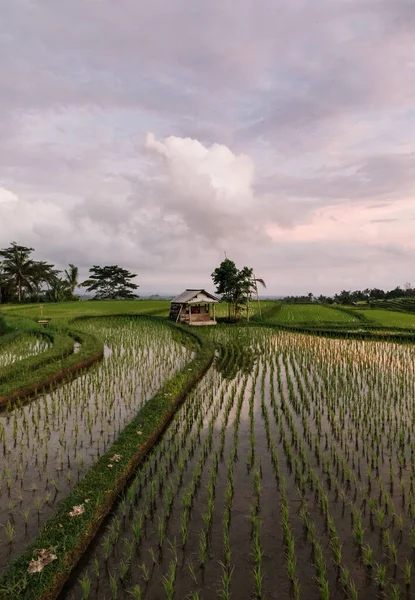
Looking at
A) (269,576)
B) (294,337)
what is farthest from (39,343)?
(269,576)

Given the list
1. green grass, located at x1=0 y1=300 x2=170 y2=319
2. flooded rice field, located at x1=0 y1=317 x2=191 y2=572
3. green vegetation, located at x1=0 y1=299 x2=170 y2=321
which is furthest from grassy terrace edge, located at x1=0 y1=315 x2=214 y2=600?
green grass, located at x1=0 y1=300 x2=170 y2=319

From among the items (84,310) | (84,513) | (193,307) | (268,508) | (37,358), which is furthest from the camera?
(84,310)

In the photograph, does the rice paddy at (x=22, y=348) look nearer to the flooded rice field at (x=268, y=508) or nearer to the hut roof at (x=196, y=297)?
the flooded rice field at (x=268, y=508)

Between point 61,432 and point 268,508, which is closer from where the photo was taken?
point 268,508

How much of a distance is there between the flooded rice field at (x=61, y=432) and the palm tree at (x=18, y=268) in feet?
91.8

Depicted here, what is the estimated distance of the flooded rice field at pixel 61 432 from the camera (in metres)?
4.82

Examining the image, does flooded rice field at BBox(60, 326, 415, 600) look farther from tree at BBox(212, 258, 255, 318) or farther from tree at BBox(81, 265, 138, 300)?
tree at BBox(81, 265, 138, 300)

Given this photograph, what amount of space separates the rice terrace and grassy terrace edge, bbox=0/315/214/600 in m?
0.02

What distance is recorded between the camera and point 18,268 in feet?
128

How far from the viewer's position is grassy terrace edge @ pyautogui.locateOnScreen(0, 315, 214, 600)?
3.51m

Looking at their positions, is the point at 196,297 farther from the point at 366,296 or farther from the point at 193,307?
the point at 366,296

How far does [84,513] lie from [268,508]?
2.31 m

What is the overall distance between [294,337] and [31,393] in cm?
1326

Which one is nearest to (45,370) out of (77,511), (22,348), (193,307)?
(22,348)
